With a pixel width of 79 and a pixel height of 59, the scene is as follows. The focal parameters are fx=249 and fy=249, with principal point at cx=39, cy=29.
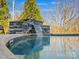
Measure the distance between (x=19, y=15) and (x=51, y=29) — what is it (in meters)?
2.58

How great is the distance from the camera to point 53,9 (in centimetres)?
1884

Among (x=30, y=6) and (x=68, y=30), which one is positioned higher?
(x=30, y=6)

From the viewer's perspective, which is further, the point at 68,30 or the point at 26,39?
the point at 68,30

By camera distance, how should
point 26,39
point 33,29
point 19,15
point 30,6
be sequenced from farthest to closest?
point 19,15 → point 30,6 → point 33,29 → point 26,39

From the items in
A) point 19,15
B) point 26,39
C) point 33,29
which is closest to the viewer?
point 26,39

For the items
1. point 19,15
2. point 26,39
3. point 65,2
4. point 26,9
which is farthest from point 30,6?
point 26,39

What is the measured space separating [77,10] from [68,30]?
205 centimetres

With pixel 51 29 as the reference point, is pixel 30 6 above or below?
above

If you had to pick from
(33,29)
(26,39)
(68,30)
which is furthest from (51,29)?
(26,39)

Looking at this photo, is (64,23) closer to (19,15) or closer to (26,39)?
(19,15)

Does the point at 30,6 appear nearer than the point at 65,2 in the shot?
Yes

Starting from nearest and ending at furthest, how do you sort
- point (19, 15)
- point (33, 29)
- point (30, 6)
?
1. point (33, 29)
2. point (30, 6)
3. point (19, 15)

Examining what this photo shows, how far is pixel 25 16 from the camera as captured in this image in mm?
17312

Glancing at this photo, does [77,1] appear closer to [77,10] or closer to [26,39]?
[77,10]
